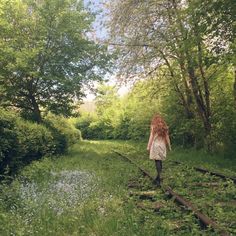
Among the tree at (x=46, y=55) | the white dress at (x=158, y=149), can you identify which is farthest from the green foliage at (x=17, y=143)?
the tree at (x=46, y=55)

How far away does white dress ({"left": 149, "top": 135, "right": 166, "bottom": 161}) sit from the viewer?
11594 millimetres

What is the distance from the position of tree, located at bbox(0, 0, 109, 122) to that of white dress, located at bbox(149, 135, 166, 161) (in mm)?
15695

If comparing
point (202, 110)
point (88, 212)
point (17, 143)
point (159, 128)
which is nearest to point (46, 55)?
point (202, 110)

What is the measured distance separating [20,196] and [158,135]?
4577 mm

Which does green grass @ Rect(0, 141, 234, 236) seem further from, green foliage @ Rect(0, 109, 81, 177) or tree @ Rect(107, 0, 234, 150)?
tree @ Rect(107, 0, 234, 150)

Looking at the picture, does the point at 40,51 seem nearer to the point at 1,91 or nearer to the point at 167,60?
the point at 1,91

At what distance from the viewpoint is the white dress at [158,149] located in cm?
1159

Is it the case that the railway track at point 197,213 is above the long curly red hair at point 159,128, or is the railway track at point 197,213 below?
below

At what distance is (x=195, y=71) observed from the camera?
23.2m

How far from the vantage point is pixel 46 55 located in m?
27.1

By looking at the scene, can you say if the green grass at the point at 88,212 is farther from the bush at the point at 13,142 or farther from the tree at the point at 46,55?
A: the tree at the point at 46,55

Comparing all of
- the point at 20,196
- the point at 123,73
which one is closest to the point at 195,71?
the point at 123,73

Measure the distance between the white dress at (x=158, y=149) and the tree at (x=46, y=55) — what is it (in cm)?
1569

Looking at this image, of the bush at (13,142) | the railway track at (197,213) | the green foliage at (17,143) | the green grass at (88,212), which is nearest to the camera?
the railway track at (197,213)
